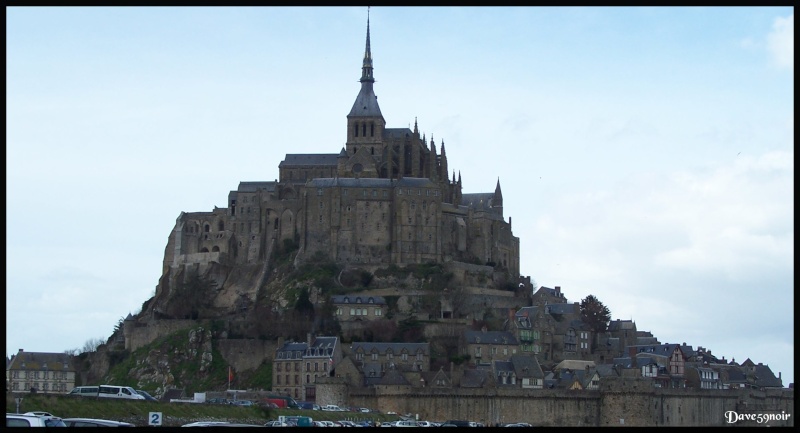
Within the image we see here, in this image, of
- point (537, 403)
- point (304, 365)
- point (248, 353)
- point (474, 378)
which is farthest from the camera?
point (248, 353)

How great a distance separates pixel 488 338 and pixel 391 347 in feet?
21.6

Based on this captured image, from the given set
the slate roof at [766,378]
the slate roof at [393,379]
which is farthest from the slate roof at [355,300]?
the slate roof at [766,378]

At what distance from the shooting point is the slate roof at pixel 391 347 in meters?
80.7

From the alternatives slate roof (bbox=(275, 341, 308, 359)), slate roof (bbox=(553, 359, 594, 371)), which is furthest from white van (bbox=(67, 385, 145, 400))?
slate roof (bbox=(553, 359, 594, 371))

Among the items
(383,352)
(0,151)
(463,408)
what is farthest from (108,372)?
(0,151)

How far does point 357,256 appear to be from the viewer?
94.4 m

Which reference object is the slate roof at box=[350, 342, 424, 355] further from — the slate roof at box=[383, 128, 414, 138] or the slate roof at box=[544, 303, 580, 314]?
the slate roof at box=[383, 128, 414, 138]

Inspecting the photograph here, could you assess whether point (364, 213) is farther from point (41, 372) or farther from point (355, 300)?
point (41, 372)

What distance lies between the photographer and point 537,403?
74.5 m

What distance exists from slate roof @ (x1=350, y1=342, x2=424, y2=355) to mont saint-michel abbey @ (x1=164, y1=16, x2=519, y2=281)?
13.1m

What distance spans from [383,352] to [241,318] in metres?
13.4

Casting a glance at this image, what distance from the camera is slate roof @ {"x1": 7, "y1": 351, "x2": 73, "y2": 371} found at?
84.4 meters

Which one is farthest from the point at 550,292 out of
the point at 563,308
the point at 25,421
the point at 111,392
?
the point at 25,421

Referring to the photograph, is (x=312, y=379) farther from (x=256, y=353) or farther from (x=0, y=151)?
(x=0, y=151)
